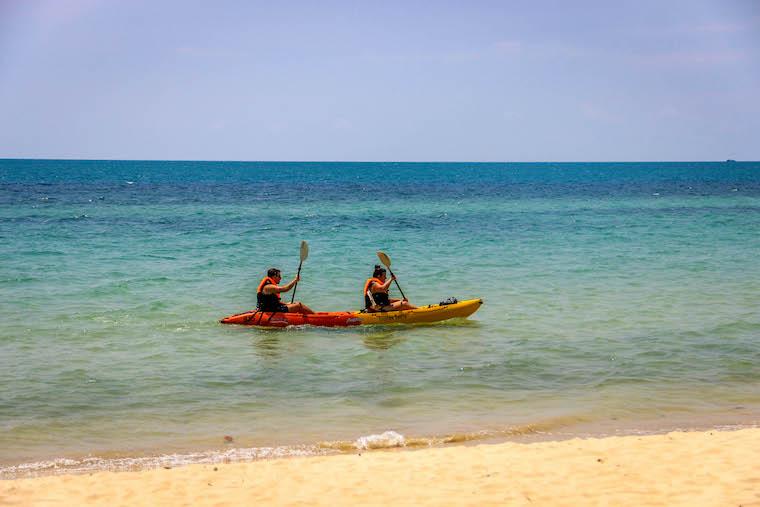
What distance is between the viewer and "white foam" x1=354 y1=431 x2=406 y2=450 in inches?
338

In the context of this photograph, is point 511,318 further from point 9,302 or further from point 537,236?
point 537,236

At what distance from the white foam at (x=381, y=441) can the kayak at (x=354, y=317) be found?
632cm

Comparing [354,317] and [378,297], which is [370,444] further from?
[378,297]

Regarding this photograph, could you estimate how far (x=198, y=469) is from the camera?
25.4ft

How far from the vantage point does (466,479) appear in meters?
7.13

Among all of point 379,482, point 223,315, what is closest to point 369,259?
point 223,315

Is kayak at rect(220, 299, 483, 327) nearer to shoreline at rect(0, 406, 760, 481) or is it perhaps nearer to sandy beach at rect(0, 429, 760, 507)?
shoreline at rect(0, 406, 760, 481)

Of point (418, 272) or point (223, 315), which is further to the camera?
point (418, 272)

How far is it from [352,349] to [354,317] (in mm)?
1825

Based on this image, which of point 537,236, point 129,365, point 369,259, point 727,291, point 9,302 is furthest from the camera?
point 537,236

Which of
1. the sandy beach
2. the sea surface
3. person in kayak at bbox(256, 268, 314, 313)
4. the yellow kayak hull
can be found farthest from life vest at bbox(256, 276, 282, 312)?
the sandy beach

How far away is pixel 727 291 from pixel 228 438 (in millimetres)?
13568

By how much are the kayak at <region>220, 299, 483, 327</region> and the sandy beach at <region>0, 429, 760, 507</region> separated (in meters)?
6.83

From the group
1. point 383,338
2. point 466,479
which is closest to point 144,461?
point 466,479
